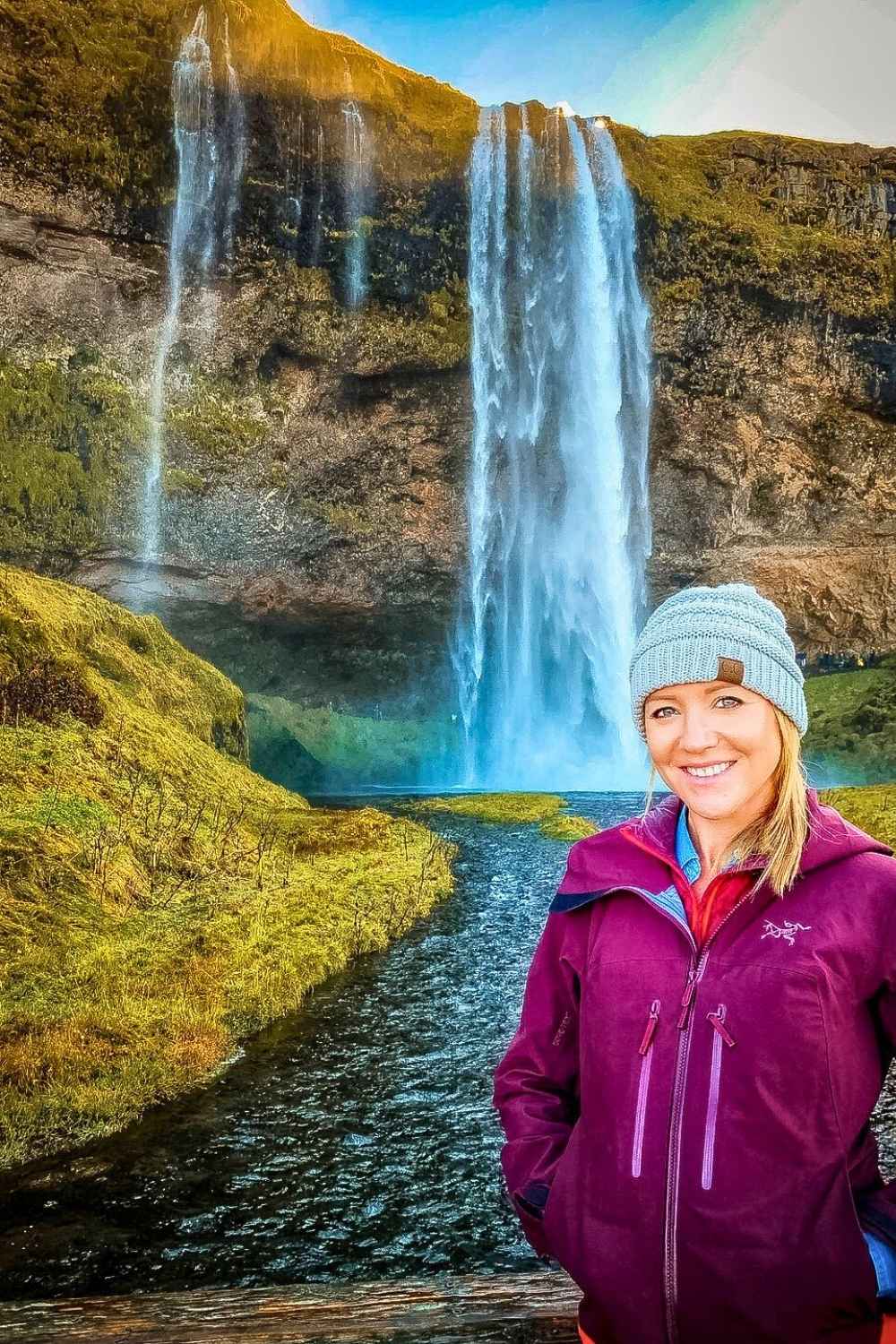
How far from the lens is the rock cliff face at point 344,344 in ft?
106

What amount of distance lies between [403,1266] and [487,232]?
3604 cm

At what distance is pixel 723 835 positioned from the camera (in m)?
2.57

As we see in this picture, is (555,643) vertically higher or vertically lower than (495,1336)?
higher

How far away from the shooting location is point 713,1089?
2.23 m

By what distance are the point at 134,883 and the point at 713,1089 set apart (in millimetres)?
10306

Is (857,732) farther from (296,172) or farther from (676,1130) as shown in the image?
(676,1130)

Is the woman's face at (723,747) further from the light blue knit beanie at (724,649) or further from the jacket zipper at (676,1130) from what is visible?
the jacket zipper at (676,1130)

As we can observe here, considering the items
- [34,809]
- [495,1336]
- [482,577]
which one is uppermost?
[482,577]

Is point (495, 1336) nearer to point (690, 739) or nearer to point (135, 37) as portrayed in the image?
point (690, 739)

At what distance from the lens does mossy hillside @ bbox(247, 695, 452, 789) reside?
4062 centimetres

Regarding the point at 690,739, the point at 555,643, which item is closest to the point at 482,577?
the point at 555,643

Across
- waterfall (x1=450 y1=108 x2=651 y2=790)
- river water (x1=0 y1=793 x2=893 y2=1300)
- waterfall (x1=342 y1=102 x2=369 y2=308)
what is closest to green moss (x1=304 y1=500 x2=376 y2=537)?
waterfall (x1=450 y1=108 x2=651 y2=790)

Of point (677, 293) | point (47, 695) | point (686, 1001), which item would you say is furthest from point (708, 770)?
point (677, 293)

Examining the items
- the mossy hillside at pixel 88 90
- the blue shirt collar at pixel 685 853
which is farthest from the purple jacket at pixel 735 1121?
the mossy hillside at pixel 88 90
